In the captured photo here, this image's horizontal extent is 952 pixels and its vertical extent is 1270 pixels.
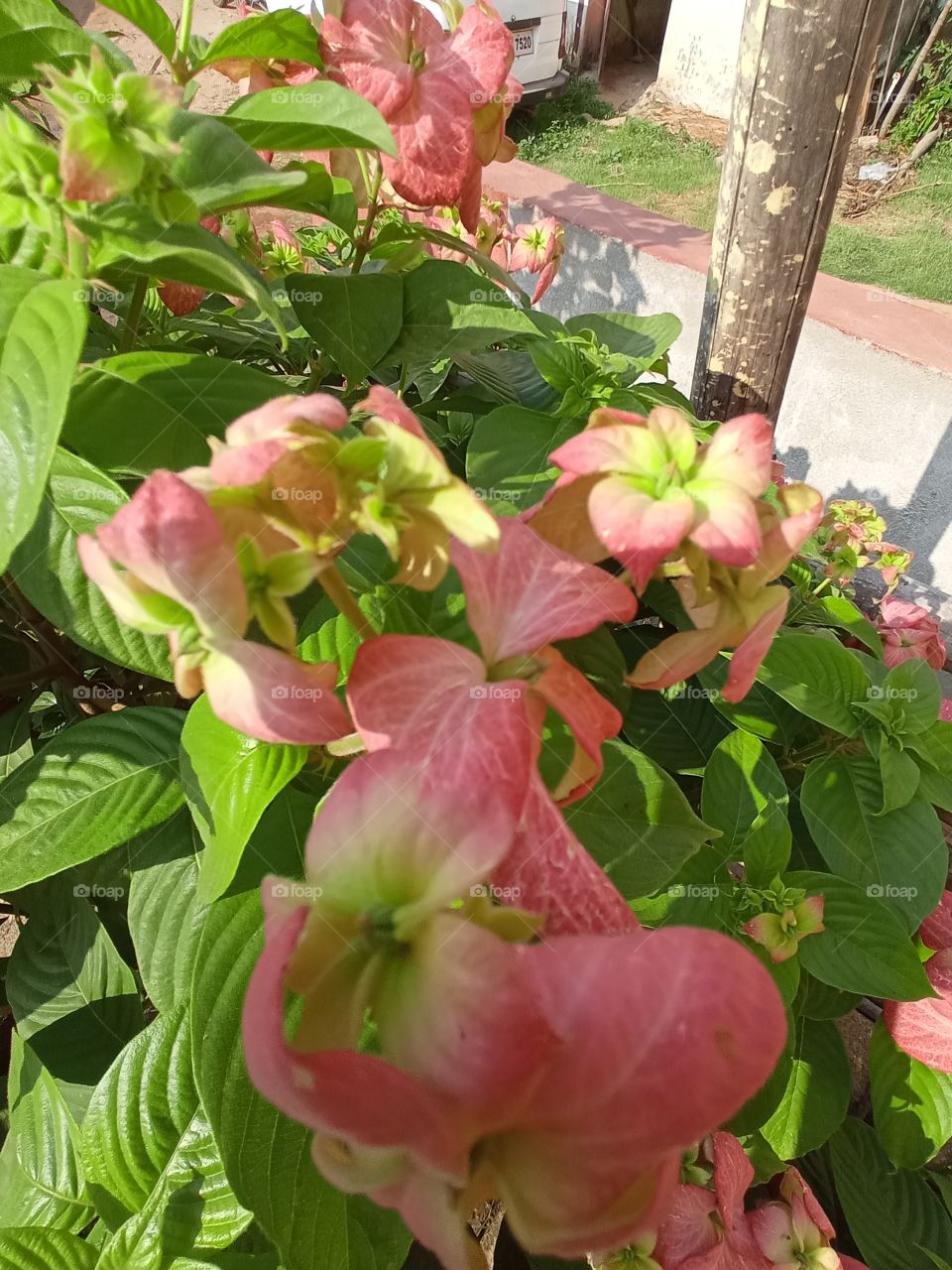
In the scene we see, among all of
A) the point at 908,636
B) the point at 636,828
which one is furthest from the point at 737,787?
the point at 908,636

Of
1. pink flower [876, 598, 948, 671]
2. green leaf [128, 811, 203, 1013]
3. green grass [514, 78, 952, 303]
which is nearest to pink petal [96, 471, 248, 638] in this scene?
green leaf [128, 811, 203, 1013]

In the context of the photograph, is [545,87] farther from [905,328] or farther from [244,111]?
[244,111]

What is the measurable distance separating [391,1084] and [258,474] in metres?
0.19

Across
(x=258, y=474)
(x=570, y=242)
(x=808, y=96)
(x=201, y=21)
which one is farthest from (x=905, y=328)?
(x=201, y=21)

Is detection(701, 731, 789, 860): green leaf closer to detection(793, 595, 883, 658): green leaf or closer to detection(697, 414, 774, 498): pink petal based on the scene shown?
detection(793, 595, 883, 658): green leaf

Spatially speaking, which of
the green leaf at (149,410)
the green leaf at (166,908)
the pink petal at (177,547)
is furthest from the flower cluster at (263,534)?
the green leaf at (166,908)

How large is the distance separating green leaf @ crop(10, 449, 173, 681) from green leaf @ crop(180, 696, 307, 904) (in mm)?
44

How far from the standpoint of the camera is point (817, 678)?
76 cm

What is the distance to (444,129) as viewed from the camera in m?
0.58

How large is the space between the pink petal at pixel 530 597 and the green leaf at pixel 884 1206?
95cm

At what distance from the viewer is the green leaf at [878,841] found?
0.75 meters

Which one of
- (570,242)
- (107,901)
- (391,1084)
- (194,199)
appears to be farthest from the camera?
(570,242)

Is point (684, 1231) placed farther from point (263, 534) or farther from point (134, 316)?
point (134, 316)

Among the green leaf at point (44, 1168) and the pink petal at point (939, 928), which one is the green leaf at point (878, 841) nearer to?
the pink petal at point (939, 928)
